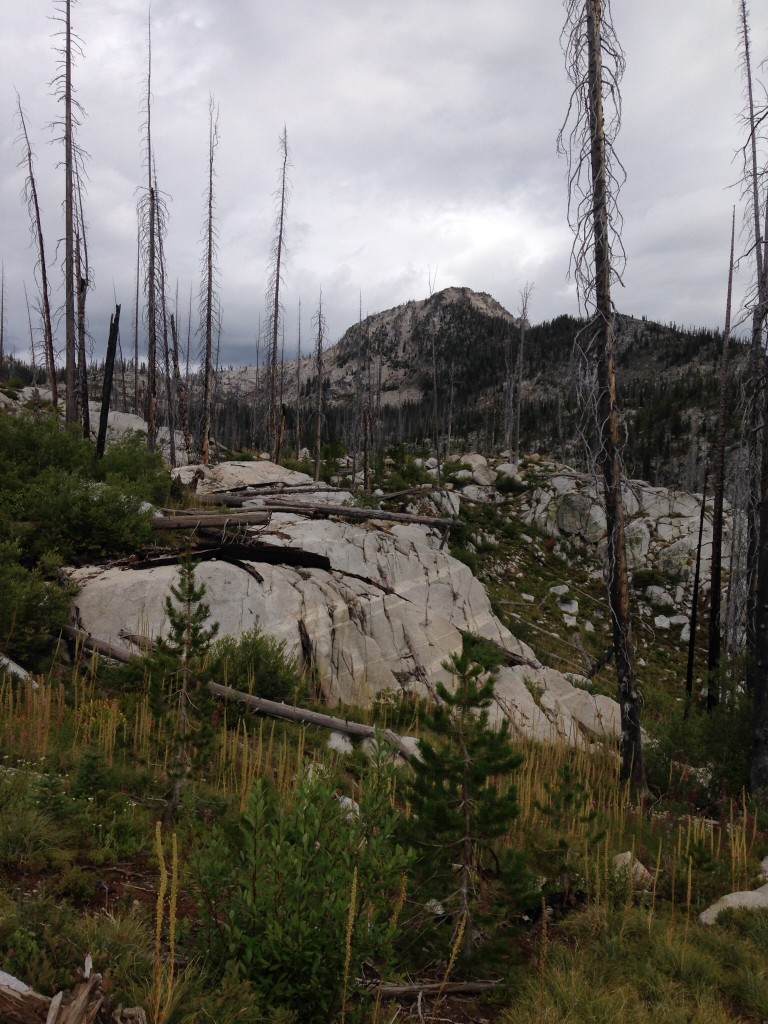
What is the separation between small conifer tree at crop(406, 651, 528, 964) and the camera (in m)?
3.20

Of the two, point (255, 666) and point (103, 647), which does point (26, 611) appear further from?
point (255, 666)

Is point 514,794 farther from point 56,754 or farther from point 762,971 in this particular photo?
point 56,754

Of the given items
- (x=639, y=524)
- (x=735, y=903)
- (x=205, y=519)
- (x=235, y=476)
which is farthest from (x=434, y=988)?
(x=639, y=524)

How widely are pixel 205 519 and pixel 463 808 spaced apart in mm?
7991

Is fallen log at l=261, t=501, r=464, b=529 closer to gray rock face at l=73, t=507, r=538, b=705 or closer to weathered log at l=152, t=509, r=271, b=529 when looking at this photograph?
gray rock face at l=73, t=507, r=538, b=705

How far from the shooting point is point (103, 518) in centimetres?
869

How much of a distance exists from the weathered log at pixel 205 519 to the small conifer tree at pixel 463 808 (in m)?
7.56

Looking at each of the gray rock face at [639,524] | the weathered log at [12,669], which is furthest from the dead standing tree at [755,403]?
the gray rock face at [639,524]

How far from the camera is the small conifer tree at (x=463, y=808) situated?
3.20 metres

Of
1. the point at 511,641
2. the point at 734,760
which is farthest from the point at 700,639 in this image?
the point at 734,760

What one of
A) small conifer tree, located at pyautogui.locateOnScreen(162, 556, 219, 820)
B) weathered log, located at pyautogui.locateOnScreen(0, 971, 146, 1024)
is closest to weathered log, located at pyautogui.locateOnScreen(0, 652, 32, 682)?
small conifer tree, located at pyautogui.locateOnScreen(162, 556, 219, 820)

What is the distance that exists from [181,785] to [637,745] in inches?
222

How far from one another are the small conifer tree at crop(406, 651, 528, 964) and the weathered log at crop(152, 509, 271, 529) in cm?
756

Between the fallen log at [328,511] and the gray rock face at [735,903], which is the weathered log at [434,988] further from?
the fallen log at [328,511]
